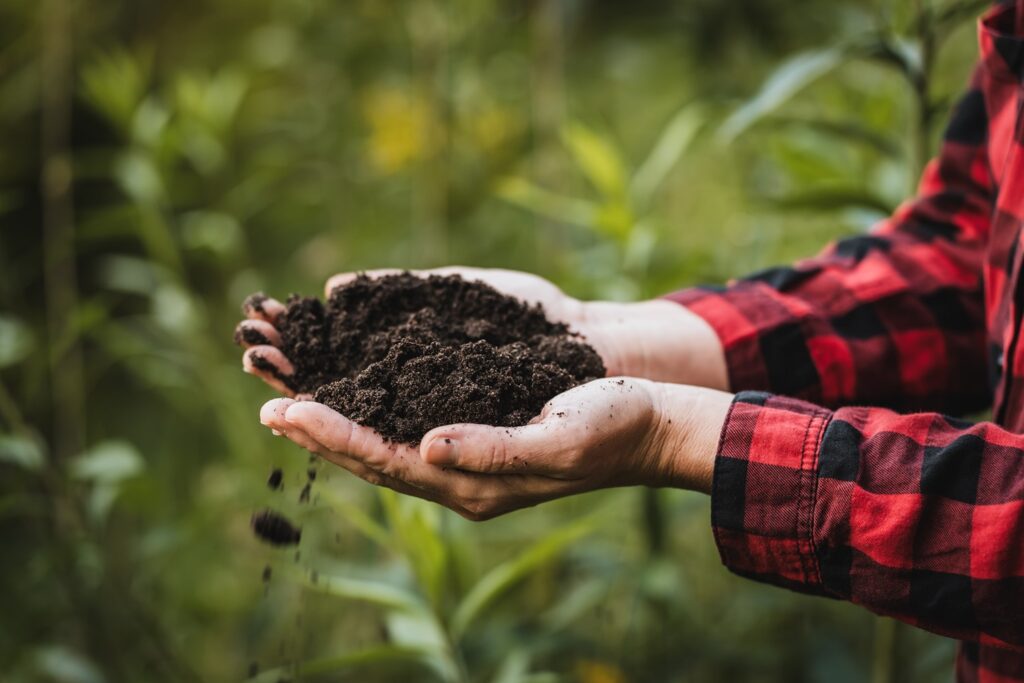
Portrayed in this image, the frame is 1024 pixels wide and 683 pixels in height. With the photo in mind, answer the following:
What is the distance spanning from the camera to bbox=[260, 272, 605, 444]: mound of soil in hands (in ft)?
2.60

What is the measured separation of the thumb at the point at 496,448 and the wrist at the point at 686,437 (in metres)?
0.11

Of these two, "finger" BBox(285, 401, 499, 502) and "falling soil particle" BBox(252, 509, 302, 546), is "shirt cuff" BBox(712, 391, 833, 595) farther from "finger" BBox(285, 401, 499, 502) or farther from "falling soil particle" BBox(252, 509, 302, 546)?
"falling soil particle" BBox(252, 509, 302, 546)

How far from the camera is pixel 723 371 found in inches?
38.4

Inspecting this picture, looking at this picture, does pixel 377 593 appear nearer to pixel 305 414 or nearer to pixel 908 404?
pixel 305 414

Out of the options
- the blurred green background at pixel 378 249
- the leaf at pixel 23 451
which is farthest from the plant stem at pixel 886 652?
the leaf at pixel 23 451

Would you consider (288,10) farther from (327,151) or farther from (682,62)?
(682,62)

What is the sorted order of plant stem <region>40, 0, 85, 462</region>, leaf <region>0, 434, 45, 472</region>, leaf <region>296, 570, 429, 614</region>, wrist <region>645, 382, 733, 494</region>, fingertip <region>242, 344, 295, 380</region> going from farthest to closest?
plant stem <region>40, 0, 85, 462</region> → leaf <region>0, 434, 45, 472</region> → leaf <region>296, 570, 429, 614</region> → fingertip <region>242, 344, 295, 380</region> → wrist <region>645, 382, 733, 494</region>

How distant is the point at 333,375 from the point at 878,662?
2.71 feet

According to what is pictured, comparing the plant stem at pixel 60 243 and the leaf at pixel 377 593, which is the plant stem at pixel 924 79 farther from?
the plant stem at pixel 60 243

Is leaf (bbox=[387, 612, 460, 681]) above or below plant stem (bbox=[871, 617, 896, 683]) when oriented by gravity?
above

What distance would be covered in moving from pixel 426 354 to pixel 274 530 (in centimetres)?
27

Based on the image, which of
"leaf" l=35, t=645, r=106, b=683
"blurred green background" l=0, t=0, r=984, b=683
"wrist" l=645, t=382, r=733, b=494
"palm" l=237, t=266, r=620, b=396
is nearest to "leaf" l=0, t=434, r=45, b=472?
"blurred green background" l=0, t=0, r=984, b=683

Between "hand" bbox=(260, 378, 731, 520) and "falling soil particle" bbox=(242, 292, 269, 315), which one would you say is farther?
"falling soil particle" bbox=(242, 292, 269, 315)

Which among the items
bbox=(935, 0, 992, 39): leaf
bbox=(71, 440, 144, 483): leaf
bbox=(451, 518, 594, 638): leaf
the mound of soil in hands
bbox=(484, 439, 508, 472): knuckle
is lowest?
bbox=(451, 518, 594, 638): leaf
